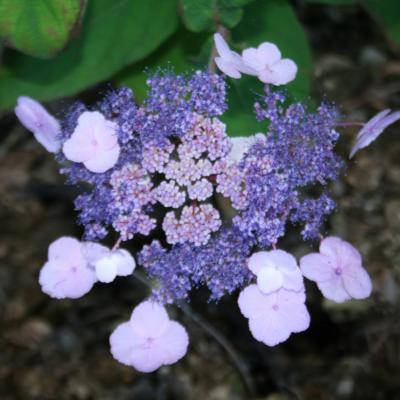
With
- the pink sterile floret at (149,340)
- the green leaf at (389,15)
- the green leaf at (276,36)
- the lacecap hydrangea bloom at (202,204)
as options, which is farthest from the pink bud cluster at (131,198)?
the green leaf at (389,15)

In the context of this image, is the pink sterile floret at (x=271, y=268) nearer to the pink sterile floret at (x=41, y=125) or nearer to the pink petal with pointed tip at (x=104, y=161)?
the pink petal with pointed tip at (x=104, y=161)

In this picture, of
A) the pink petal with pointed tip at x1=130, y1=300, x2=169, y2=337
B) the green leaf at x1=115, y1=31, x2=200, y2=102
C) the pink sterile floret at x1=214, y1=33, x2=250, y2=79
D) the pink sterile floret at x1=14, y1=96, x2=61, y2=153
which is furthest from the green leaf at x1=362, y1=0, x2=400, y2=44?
the pink petal with pointed tip at x1=130, y1=300, x2=169, y2=337

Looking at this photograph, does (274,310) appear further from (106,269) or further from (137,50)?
(137,50)

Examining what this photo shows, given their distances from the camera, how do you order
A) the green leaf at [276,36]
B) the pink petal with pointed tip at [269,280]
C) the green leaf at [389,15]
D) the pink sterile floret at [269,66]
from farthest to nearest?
the green leaf at [389,15] → the green leaf at [276,36] → the pink sterile floret at [269,66] → the pink petal with pointed tip at [269,280]

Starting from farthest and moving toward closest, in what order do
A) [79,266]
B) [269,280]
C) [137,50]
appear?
1. [137,50]
2. [79,266]
3. [269,280]

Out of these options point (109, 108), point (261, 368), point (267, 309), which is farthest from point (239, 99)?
point (261, 368)

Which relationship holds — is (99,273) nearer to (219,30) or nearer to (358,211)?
(219,30)

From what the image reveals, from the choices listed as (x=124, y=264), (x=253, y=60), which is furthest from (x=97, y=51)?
(x=124, y=264)
